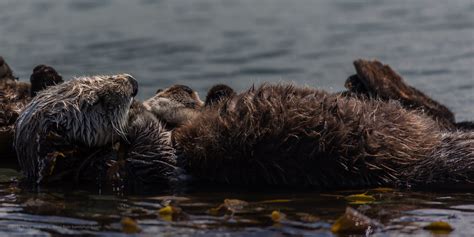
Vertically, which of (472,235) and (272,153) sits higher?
(272,153)

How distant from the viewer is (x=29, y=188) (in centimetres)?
638

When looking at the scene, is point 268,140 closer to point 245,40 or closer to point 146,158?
point 146,158

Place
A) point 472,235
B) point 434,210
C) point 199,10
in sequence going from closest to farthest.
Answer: point 472,235 → point 434,210 → point 199,10

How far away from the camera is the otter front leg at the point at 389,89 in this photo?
312 inches

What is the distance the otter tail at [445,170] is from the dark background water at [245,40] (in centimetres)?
428

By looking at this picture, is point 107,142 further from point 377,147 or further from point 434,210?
point 434,210

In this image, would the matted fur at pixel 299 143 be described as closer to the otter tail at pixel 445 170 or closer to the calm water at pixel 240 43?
the otter tail at pixel 445 170

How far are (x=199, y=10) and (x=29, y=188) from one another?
37.7 feet

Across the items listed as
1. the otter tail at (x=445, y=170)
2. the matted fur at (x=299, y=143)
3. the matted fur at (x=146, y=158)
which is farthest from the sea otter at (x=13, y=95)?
the otter tail at (x=445, y=170)

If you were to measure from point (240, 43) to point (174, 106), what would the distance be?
26.8 feet

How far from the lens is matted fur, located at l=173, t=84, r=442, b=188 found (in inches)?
237

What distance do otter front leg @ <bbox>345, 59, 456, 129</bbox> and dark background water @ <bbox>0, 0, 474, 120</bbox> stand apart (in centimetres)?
249

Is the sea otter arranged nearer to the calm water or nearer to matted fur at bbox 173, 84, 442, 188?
the calm water

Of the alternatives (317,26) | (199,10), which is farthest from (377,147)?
(199,10)
